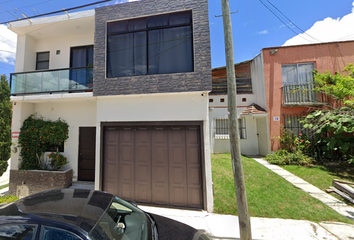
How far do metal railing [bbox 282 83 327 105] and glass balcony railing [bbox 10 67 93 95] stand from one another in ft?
34.5

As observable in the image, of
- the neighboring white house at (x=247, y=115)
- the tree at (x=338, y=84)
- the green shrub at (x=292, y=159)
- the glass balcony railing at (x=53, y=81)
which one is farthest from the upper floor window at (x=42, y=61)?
the tree at (x=338, y=84)

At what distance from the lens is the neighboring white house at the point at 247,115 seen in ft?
30.6

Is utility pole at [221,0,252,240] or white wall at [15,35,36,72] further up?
white wall at [15,35,36,72]

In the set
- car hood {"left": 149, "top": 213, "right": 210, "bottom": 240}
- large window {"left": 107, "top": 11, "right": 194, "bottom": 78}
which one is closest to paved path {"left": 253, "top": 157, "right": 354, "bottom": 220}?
car hood {"left": 149, "top": 213, "right": 210, "bottom": 240}

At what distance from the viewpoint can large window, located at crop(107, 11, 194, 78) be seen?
4961 mm

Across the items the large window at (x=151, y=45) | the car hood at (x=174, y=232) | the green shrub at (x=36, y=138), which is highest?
the large window at (x=151, y=45)

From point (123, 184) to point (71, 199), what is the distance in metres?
3.05

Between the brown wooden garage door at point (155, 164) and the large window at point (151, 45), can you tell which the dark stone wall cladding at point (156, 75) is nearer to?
the large window at point (151, 45)

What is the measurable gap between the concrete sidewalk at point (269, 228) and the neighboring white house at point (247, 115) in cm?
563

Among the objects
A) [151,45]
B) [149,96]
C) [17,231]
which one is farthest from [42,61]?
[17,231]

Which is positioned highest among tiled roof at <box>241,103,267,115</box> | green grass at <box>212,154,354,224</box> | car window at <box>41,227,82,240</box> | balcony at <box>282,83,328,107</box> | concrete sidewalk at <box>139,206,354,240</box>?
balcony at <box>282,83,328,107</box>

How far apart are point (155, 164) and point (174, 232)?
105 inches

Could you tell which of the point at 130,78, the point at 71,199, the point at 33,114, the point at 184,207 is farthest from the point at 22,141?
the point at 184,207

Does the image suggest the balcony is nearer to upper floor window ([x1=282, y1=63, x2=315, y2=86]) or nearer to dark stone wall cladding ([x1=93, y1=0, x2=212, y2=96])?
upper floor window ([x1=282, y1=63, x2=315, y2=86])
